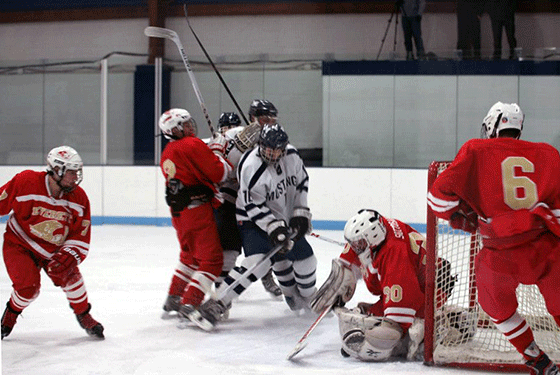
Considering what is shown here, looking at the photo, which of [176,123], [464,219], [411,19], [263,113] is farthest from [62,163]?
[411,19]

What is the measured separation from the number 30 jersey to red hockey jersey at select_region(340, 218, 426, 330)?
47 centimetres

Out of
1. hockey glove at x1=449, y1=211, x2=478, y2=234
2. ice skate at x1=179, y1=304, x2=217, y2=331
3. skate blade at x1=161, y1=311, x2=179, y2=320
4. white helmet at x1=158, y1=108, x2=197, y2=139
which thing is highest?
white helmet at x1=158, y1=108, x2=197, y2=139

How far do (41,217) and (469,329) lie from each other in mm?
1793

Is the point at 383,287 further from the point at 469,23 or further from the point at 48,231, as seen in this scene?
the point at 469,23

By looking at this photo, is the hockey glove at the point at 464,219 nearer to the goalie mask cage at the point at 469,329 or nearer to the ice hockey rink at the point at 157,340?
the goalie mask cage at the point at 469,329

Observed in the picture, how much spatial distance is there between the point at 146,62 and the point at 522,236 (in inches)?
261

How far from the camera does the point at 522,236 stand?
2.36m

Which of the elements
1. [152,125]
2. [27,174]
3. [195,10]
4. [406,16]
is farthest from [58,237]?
[195,10]

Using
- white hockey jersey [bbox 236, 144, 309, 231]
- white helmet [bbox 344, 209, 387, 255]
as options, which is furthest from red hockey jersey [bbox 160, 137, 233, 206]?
white helmet [bbox 344, 209, 387, 255]

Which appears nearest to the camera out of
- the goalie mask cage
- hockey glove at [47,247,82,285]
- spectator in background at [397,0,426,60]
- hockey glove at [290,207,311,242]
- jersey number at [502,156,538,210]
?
jersey number at [502,156,538,210]

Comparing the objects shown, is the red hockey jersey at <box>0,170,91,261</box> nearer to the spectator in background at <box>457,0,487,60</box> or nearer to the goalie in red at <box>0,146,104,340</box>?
the goalie in red at <box>0,146,104,340</box>

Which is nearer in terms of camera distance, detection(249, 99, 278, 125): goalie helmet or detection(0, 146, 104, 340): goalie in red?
detection(0, 146, 104, 340): goalie in red

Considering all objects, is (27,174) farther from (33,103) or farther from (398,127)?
(33,103)

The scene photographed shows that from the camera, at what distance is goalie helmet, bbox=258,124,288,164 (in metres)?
3.42
